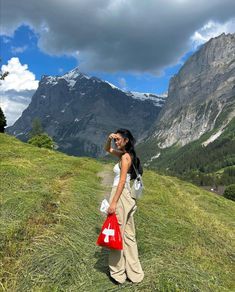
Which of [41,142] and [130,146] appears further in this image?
[41,142]

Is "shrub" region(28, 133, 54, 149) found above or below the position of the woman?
above

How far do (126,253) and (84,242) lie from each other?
2535mm

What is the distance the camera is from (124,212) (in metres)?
11.6

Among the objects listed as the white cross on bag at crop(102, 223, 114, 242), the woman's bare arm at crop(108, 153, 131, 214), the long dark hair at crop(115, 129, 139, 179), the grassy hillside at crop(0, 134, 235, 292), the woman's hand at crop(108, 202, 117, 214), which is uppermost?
the long dark hair at crop(115, 129, 139, 179)

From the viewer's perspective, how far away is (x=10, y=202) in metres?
16.5

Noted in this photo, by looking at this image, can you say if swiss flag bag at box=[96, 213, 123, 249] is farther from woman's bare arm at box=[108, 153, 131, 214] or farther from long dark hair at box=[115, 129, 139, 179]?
long dark hair at box=[115, 129, 139, 179]

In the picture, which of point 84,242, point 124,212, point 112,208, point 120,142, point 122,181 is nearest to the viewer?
point 112,208

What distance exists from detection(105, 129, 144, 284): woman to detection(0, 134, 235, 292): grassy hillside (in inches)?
13.4

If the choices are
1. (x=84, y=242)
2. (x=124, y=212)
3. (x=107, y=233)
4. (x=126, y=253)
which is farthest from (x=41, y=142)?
(x=107, y=233)

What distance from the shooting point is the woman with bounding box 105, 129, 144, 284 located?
1134 cm

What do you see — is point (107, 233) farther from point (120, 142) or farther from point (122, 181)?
point (120, 142)

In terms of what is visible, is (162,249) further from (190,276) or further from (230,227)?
(230,227)

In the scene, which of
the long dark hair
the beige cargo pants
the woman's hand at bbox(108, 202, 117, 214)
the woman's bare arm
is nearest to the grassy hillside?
the beige cargo pants

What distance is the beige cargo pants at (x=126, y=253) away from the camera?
1129cm
